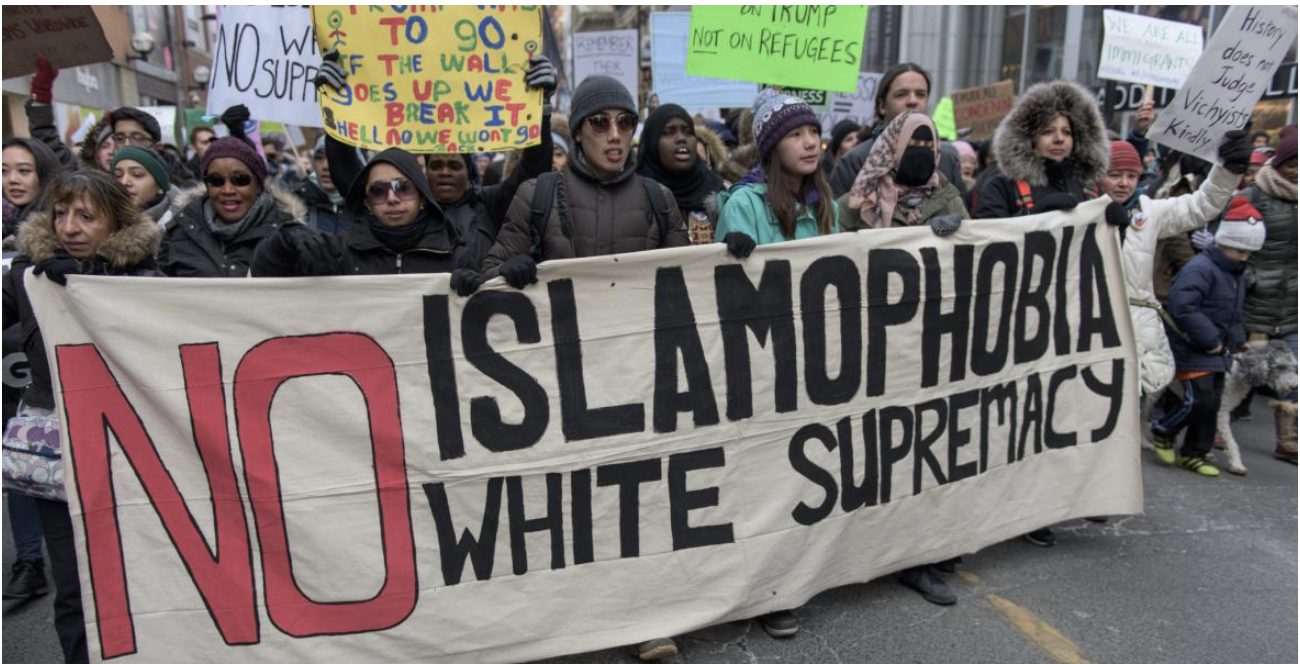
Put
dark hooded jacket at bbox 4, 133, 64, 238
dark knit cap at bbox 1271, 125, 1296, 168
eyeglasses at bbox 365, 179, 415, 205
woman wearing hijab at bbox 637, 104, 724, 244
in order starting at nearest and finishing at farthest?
eyeglasses at bbox 365, 179, 415, 205 < woman wearing hijab at bbox 637, 104, 724, 244 < dark hooded jacket at bbox 4, 133, 64, 238 < dark knit cap at bbox 1271, 125, 1296, 168

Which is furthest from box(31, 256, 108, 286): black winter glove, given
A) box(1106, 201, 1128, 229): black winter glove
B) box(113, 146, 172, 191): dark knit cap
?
box(1106, 201, 1128, 229): black winter glove

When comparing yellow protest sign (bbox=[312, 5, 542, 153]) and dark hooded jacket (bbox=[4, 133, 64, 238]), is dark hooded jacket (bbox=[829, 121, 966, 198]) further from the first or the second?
dark hooded jacket (bbox=[4, 133, 64, 238])

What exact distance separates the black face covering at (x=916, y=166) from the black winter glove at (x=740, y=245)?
0.84 m

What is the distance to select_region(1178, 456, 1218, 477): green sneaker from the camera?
4.89m

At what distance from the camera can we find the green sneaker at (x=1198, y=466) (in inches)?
193

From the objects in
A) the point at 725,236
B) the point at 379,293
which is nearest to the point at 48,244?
the point at 379,293

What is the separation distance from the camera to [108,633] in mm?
2541

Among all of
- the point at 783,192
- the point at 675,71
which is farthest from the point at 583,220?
the point at 675,71

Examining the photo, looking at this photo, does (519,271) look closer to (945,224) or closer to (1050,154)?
(945,224)

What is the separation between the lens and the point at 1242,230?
4777 mm

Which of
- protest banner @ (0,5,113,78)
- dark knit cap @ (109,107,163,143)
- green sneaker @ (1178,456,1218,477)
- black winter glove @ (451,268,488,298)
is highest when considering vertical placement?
protest banner @ (0,5,113,78)

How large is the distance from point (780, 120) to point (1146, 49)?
6156 mm

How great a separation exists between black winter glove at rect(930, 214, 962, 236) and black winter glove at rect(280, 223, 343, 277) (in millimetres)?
2161

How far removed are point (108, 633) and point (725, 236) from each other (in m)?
2.30
